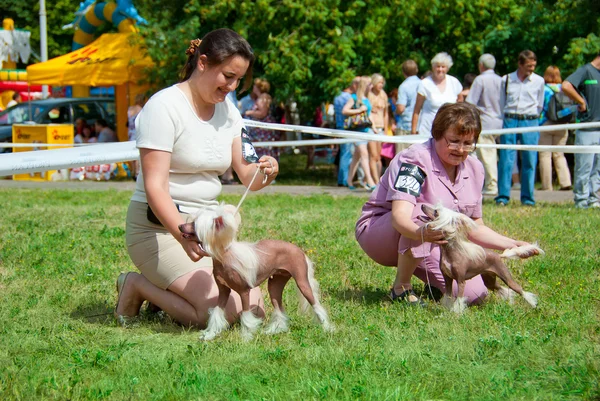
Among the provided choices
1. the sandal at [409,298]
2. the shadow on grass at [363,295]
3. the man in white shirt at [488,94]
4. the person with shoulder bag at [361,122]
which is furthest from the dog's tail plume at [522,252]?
the person with shoulder bag at [361,122]

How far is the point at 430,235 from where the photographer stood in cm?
425

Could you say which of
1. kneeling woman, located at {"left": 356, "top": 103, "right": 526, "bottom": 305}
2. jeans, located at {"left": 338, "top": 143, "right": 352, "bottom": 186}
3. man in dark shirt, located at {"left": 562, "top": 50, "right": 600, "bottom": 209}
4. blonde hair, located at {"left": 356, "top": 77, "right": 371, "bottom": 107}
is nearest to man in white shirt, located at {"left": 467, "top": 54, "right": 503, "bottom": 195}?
man in dark shirt, located at {"left": 562, "top": 50, "right": 600, "bottom": 209}

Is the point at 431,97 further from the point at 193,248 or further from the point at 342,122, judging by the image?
the point at 193,248

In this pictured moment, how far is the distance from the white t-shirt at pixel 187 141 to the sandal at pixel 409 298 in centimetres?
129

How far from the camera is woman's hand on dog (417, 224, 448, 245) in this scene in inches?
166

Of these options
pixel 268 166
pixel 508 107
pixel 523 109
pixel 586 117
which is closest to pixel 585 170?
pixel 586 117

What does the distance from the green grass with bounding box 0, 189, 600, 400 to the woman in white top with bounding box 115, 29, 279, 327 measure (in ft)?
0.71

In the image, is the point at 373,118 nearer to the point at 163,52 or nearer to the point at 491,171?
the point at 491,171

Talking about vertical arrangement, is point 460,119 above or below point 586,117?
below

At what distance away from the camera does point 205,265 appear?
448cm

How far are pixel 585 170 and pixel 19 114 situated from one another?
497 inches

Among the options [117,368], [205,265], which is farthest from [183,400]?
[205,265]

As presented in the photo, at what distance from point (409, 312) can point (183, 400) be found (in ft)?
5.72

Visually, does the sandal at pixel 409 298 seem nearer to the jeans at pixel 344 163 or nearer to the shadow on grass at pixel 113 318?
the shadow on grass at pixel 113 318
